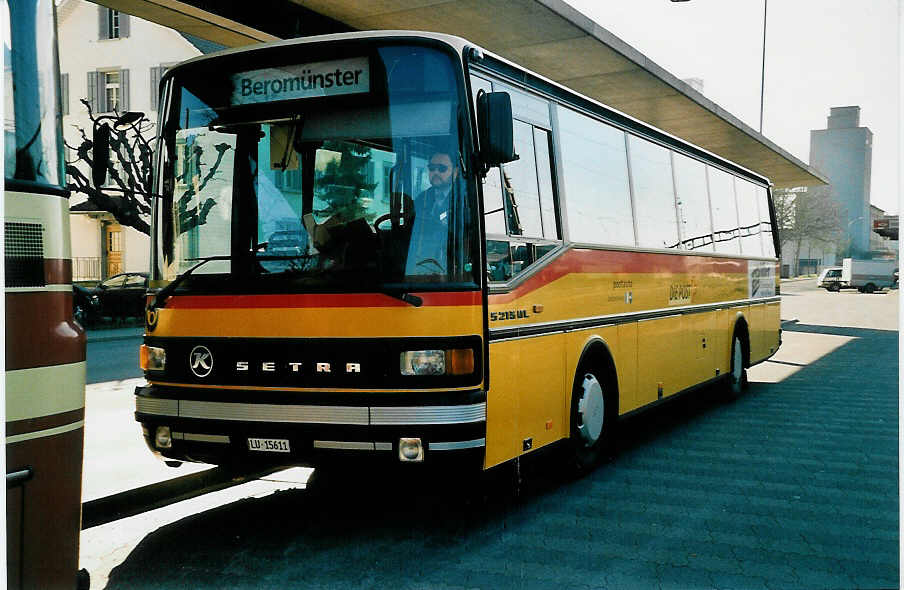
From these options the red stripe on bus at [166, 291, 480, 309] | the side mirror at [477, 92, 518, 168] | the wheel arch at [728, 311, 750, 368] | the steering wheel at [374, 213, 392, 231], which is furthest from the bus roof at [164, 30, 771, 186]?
the wheel arch at [728, 311, 750, 368]

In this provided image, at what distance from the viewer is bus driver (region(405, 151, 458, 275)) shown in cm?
564

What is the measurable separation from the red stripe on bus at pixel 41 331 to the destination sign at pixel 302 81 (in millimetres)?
2458

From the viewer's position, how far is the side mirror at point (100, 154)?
5.31m

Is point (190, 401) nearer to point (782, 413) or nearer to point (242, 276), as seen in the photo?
point (242, 276)

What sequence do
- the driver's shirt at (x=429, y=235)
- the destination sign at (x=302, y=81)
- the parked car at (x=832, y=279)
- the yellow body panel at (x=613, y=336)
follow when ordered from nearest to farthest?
the driver's shirt at (x=429, y=235) < the destination sign at (x=302, y=81) < the yellow body panel at (x=613, y=336) < the parked car at (x=832, y=279)

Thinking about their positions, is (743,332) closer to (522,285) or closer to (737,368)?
(737,368)

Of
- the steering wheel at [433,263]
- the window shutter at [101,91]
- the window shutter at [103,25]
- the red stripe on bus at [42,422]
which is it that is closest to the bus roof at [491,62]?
the steering wheel at [433,263]

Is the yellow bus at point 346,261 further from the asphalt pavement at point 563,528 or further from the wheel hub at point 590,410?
the wheel hub at point 590,410

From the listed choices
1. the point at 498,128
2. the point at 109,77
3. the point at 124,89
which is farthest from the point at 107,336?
the point at 498,128

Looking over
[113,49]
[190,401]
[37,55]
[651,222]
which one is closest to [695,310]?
[651,222]

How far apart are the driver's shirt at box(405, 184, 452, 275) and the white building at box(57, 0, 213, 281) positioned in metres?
34.4

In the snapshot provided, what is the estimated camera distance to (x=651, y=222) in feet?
31.4

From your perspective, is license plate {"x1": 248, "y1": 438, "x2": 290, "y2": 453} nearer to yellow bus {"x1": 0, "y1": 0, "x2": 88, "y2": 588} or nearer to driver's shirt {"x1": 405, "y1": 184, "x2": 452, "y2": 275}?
driver's shirt {"x1": 405, "y1": 184, "x2": 452, "y2": 275}

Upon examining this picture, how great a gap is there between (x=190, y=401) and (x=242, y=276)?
2.94 feet
